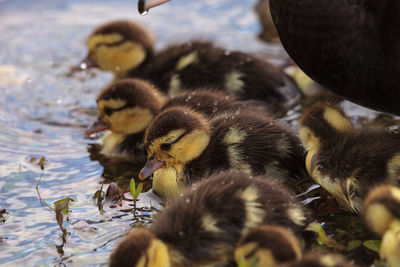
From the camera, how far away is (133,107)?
3721 mm

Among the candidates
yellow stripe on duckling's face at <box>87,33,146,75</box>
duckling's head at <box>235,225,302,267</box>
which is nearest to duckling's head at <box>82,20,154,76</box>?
yellow stripe on duckling's face at <box>87,33,146,75</box>

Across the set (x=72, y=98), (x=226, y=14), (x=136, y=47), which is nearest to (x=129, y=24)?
(x=136, y=47)

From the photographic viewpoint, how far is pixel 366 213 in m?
2.44

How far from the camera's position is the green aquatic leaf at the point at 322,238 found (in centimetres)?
261

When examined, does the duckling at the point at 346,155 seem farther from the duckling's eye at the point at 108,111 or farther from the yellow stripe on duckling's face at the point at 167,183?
the duckling's eye at the point at 108,111

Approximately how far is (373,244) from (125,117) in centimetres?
158

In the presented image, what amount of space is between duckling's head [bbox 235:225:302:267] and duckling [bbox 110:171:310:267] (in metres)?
0.19

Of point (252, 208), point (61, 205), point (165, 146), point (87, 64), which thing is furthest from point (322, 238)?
point (87, 64)

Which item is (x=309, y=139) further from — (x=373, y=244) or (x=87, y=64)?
(x=87, y=64)

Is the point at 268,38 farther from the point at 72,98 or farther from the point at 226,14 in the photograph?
the point at 72,98

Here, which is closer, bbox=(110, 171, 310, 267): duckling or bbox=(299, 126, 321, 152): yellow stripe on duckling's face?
bbox=(110, 171, 310, 267): duckling

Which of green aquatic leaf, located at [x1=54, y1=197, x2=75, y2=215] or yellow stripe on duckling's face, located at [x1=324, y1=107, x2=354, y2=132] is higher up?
yellow stripe on duckling's face, located at [x1=324, y1=107, x2=354, y2=132]

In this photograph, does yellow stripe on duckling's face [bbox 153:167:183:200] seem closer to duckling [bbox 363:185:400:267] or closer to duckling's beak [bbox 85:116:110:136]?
duckling's beak [bbox 85:116:110:136]

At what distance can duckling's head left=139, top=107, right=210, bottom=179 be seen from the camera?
3.09 metres
